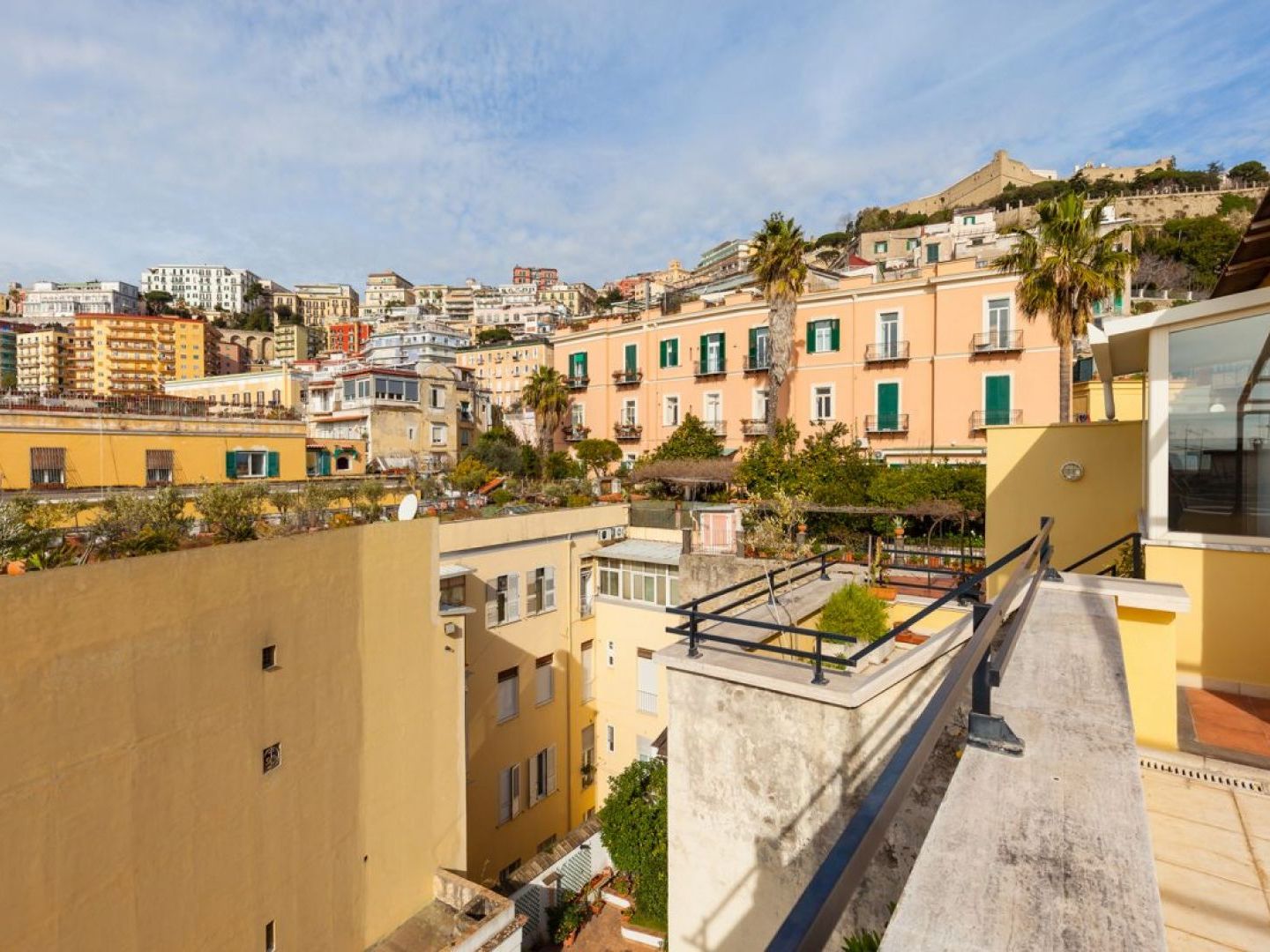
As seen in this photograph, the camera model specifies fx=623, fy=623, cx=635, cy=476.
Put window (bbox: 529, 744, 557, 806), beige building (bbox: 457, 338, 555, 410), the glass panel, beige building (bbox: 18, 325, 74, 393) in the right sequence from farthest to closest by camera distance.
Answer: beige building (bbox: 18, 325, 74, 393) → beige building (bbox: 457, 338, 555, 410) → window (bbox: 529, 744, 557, 806) → the glass panel

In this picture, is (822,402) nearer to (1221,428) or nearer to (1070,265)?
(1070,265)

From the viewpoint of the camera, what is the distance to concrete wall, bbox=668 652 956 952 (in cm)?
573

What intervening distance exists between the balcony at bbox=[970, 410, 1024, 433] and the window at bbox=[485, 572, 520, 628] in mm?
18474

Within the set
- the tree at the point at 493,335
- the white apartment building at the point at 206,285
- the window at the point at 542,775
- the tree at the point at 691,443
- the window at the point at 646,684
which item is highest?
the white apartment building at the point at 206,285

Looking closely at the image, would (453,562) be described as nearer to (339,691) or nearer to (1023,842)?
(339,691)

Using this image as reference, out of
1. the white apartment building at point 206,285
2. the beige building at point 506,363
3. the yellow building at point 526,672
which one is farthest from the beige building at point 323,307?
the yellow building at point 526,672

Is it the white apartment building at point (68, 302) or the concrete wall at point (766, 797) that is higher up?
the white apartment building at point (68, 302)

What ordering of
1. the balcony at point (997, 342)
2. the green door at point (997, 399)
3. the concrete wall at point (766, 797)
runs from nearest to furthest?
the concrete wall at point (766, 797), the balcony at point (997, 342), the green door at point (997, 399)

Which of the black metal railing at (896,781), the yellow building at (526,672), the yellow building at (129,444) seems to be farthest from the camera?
the yellow building at (129,444)

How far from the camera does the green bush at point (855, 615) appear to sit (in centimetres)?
839

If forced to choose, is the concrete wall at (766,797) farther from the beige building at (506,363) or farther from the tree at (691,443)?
the beige building at (506,363)

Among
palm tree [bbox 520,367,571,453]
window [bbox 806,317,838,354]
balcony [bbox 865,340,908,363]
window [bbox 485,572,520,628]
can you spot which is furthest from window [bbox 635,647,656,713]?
palm tree [bbox 520,367,571,453]

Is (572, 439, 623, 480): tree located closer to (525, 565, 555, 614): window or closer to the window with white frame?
(525, 565, 555, 614): window

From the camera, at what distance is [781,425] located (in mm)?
27234
